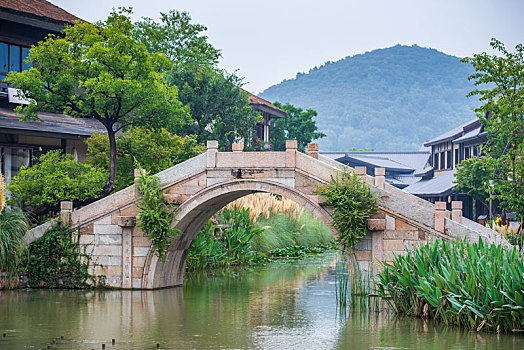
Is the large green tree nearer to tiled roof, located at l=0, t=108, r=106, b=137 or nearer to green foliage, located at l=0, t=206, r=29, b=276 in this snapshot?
tiled roof, located at l=0, t=108, r=106, b=137

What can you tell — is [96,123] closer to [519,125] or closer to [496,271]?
[519,125]

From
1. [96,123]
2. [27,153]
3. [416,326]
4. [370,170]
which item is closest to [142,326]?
[416,326]

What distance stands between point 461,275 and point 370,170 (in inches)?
1926

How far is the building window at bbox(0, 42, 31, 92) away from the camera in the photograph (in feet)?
73.6

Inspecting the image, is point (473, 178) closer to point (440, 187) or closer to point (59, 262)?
point (440, 187)

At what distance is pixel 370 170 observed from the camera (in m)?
60.2

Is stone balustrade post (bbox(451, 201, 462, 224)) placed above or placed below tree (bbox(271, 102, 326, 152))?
below

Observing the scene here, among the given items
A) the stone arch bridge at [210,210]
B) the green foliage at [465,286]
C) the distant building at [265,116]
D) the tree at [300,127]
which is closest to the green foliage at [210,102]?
the distant building at [265,116]

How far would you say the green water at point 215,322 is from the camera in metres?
11.1

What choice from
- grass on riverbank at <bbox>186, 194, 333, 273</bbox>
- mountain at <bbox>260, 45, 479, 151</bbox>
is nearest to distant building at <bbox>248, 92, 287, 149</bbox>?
grass on riverbank at <bbox>186, 194, 333, 273</bbox>

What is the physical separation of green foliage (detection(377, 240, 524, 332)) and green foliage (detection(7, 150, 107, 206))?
8685 millimetres

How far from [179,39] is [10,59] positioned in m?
16.6

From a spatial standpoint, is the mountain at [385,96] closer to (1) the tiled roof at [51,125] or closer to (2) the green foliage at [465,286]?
(1) the tiled roof at [51,125]

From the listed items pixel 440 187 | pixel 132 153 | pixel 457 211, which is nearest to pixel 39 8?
pixel 132 153
